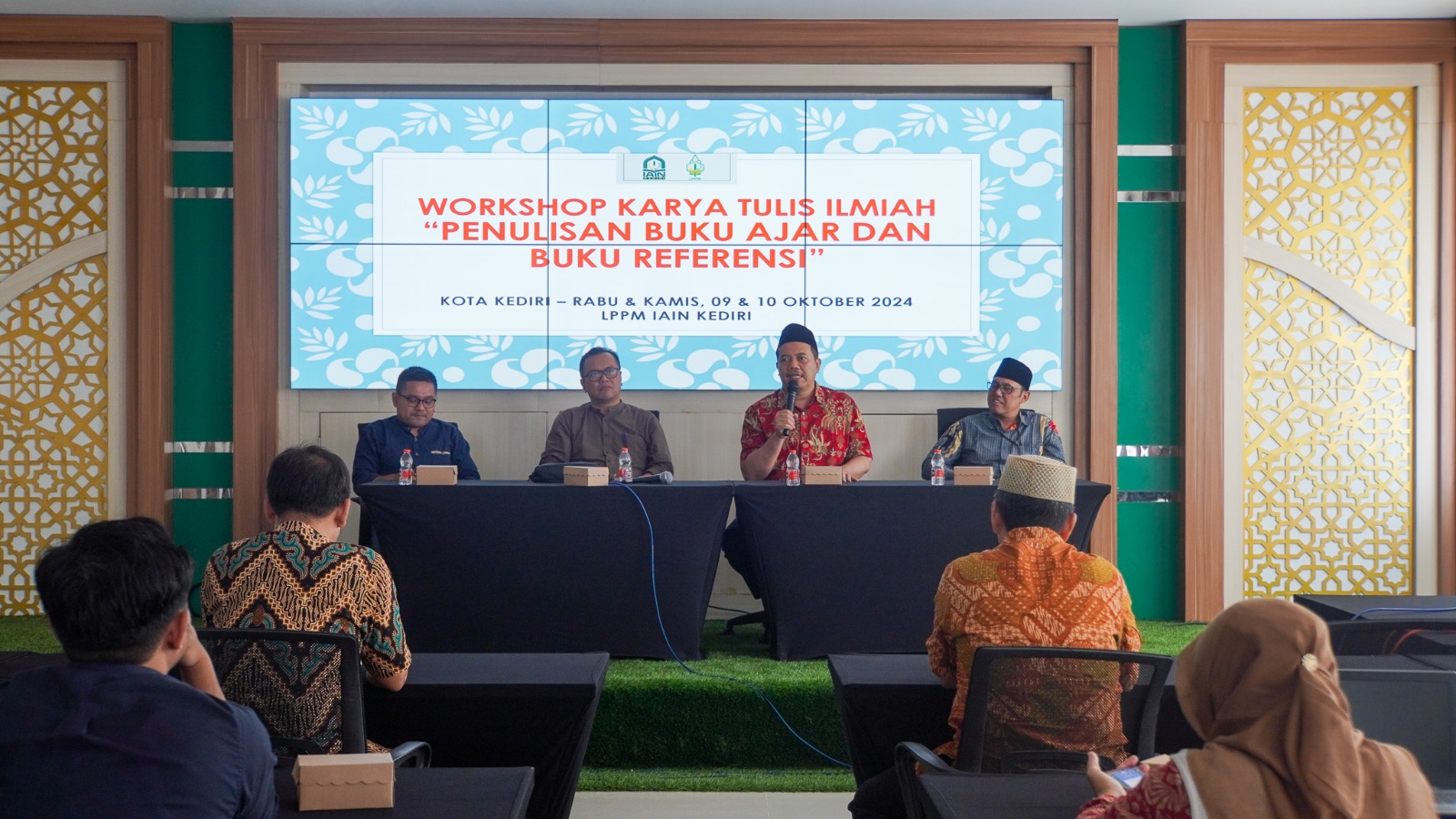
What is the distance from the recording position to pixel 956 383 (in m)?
5.13

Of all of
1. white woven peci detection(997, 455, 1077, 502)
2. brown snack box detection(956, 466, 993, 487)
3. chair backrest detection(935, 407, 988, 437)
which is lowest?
brown snack box detection(956, 466, 993, 487)

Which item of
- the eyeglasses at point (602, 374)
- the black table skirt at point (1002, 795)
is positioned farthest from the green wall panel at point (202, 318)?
the black table skirt at point (1002, 795)

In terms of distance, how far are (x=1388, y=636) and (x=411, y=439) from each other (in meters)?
3.74

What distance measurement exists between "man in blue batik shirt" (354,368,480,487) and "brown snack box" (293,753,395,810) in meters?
3.28

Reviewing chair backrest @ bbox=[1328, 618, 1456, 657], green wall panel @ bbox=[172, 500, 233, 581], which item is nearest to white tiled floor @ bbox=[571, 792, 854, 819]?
chair backrest @ bbox=[1328, 618, 1456, 657]

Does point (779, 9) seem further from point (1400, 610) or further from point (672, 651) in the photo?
point (1400, 610)

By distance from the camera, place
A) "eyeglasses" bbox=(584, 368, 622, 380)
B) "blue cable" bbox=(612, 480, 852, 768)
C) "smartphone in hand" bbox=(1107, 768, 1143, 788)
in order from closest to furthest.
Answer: "smartphone in hand" bbox=(1107, 768, 1143, 788)
"blue cable" bbox=(612, 480, 852, 768)
"eyeglasses" bbox=(584, 368, 622, 380)

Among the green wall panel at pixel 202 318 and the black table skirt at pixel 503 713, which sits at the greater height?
the green wall panel at pixel 202 318

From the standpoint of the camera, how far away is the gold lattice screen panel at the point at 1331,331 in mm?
5098

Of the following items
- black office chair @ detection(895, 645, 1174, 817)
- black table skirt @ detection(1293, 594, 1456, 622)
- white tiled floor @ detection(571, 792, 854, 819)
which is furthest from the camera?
white tiled floor @ detection(571, 792, 854, 819)

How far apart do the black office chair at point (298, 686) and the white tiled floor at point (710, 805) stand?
123 cm

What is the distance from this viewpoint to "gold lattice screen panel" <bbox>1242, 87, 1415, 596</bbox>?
16.7 feet

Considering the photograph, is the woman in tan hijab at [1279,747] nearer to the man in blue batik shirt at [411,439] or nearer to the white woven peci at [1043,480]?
the white woven peci at [1043,480]

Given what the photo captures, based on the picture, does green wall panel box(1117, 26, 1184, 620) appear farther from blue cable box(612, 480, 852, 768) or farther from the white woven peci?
the white woven peci
